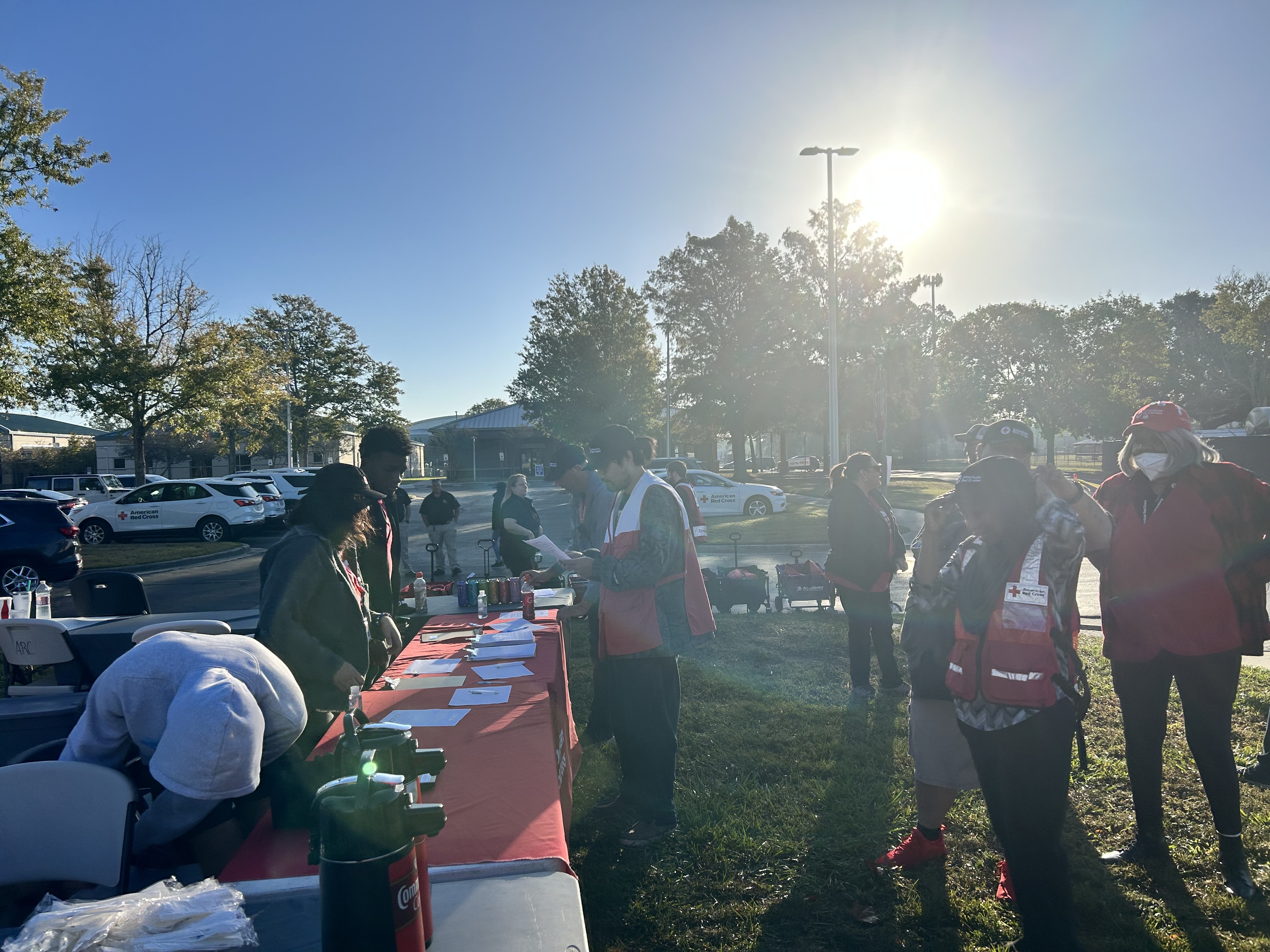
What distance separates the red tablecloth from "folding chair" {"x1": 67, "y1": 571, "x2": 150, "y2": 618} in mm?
4044

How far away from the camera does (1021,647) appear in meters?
2.36

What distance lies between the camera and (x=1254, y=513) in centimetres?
317

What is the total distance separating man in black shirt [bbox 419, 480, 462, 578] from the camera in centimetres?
1212

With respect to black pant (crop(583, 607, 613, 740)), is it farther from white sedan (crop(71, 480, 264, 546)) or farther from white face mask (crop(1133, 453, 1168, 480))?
white sedan (crop(71, 480, 264, 546))

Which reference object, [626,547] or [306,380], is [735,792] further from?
[306,380]

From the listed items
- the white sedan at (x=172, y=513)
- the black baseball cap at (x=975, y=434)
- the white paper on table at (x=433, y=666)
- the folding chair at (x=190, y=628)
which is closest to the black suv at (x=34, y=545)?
the white sedan at (x=172, y=513)

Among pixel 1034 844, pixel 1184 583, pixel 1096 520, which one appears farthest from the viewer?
pixel 1184 583

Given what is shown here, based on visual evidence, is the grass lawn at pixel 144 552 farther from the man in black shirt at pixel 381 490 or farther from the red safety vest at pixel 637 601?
the red safety vest at pixel 637 601

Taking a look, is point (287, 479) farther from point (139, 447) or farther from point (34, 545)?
point (34, 545)

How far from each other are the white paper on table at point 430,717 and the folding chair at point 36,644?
134 inches

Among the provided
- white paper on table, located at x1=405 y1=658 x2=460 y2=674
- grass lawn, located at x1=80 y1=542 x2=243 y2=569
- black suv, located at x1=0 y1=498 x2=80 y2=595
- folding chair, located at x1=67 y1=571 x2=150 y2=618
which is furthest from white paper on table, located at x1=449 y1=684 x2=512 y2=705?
grass lawn, located at x1=80 y1=542 x2=243 y2=569

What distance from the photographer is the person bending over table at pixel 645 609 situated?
3543mm

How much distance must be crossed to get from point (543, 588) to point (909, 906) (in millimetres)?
4075

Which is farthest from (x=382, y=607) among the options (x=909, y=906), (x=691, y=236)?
(x=691, y=236)
